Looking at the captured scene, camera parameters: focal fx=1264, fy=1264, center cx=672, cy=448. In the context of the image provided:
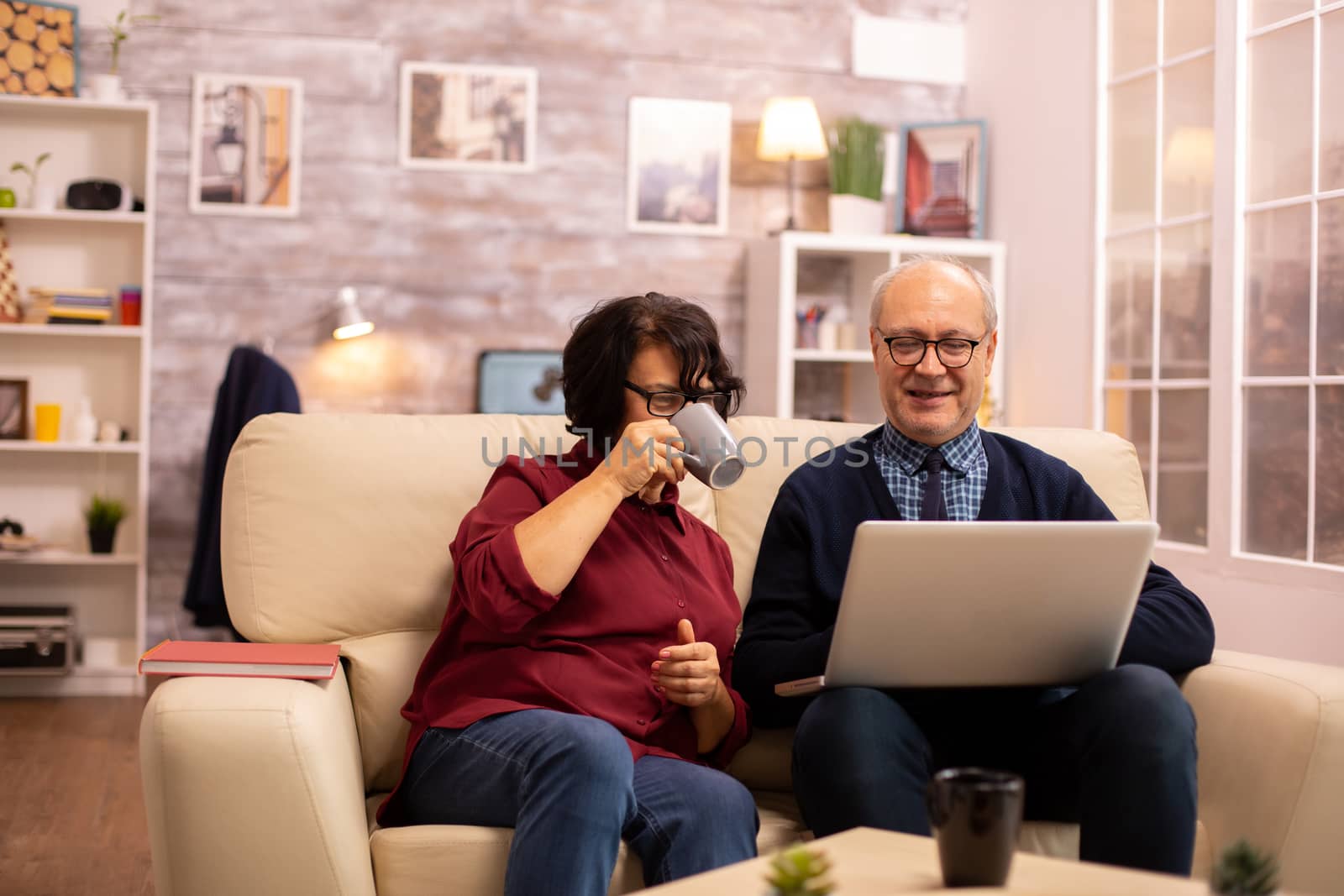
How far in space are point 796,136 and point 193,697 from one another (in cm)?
366

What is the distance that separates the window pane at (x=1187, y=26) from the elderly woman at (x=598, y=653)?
2.53 m

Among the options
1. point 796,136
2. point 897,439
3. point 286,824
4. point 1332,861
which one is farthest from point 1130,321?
point 286,824

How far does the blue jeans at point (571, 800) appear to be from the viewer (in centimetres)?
147

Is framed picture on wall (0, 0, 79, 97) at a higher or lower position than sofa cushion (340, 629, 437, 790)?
higher

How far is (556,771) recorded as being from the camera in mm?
1507

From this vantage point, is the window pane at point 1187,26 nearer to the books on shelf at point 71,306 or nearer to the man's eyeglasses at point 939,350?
the man's eyeglasses at point 939,350

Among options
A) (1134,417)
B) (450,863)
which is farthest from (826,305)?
(450,863)

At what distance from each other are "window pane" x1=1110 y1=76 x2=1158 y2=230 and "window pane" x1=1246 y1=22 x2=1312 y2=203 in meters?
0.46

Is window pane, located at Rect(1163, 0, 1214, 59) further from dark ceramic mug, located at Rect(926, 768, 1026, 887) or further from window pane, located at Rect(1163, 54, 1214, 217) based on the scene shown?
dark ceramic mug, located at Rect(926, 768, 1026, 887)

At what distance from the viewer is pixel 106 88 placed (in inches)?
169

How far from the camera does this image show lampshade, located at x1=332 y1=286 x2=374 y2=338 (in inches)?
173

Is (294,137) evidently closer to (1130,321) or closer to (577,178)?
(577,178)

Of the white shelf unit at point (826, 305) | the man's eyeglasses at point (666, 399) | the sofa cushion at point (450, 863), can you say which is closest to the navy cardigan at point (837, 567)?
the man's eyeglasses at point (666, 399)

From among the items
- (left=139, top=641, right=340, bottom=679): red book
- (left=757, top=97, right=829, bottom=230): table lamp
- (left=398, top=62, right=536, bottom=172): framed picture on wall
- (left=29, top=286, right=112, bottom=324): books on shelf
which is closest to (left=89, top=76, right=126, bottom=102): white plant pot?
(left=29, top=286, right=112, bottom=324): books on shelf
